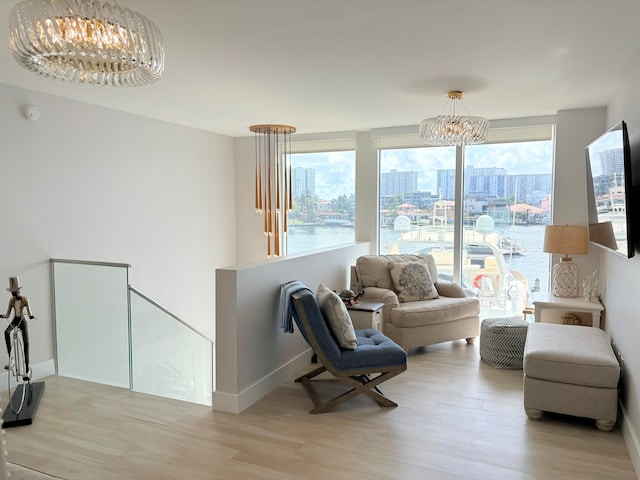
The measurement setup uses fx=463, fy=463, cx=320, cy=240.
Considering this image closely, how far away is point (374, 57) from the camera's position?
3127 mm

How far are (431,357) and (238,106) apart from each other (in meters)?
3.15

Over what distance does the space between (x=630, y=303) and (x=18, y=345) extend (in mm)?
4406

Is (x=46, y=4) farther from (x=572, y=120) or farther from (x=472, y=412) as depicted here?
(x=572, y=120)

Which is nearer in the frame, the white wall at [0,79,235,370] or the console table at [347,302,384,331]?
the white wall at [0,79,235,370]

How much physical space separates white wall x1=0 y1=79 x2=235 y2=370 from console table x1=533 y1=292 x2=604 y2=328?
4057mm

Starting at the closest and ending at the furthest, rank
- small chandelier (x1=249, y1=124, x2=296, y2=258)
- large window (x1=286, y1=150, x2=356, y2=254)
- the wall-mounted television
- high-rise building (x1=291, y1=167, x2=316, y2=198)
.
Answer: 1. the wall-mounted television
2. small chandelier (x1=249, y1=124, x2=296, y2=258)
3. large window (x1=286, y1=150, x2=356, y2=254)
4. high-rise building (x1=291, y1=167, x2=316, y2=198)

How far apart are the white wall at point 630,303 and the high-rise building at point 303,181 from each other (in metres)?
3.78

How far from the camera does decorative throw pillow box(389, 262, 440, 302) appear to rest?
5.00m

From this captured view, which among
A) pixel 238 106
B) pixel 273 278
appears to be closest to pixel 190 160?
pixel 238 106

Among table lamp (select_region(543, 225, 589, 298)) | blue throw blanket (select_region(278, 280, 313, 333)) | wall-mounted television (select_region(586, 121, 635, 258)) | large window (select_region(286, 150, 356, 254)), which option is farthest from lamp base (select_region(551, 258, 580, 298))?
blue throw blanket (select_region(278, 280, 313, 333))

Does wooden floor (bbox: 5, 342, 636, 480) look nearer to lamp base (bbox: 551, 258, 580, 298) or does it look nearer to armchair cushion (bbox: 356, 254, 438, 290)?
lamp base (bbox: 551, 258, 580, 298)

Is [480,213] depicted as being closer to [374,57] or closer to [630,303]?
[630,303]

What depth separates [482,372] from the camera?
4168mm

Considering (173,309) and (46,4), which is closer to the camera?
(46,4)
